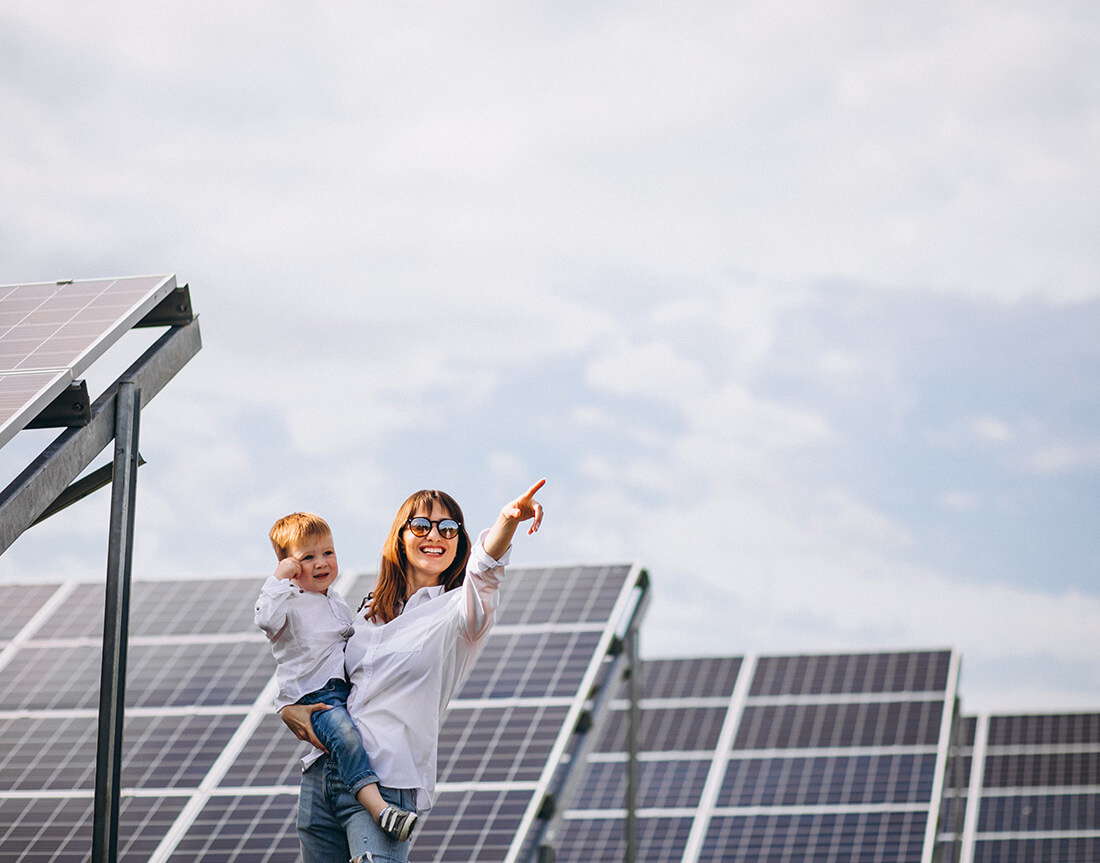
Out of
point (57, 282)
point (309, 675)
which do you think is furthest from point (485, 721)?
point (309, 675)

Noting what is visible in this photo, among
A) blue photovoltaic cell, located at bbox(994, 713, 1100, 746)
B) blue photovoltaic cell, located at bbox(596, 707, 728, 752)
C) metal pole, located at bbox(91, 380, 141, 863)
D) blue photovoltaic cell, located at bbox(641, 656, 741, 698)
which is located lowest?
blue photovoltaic cell, located at bbox(994, 713, 1100, 746)

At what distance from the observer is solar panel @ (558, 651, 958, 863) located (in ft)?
58.1

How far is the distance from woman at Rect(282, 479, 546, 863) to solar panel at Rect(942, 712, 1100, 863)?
561 inches

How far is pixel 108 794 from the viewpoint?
22.3 feet

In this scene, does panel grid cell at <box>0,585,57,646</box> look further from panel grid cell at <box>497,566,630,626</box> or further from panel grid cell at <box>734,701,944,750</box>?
panel grid cell at <box>734,701,944,750</box>

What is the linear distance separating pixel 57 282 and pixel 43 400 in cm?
212

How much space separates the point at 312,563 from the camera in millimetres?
5395

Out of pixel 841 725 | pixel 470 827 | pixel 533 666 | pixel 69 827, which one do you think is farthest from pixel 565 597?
pixel 841 725

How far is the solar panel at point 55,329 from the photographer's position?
21.7 ft

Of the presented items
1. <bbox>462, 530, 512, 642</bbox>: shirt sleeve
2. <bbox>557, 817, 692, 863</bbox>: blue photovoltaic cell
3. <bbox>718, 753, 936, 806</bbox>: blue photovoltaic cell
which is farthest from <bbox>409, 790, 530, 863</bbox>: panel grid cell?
<bbox>718, 753, 936, 806</bbox>: blue photovoltaic cell

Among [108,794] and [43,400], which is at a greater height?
[43,400]

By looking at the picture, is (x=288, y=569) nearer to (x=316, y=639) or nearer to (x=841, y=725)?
(x=316, y=639)

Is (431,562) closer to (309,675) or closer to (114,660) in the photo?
(309,675)

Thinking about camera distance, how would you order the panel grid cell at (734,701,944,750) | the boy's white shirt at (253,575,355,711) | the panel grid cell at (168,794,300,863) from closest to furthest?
the boy's white shirt at (253,575,355,711)
the panel grid cell at (168,794,300,863)
the panel grid cell at (734,701,944,750)
